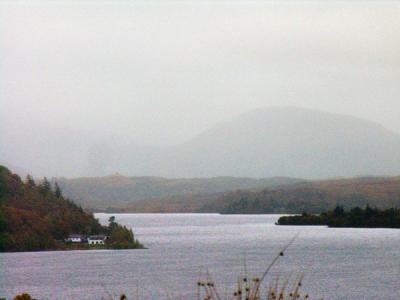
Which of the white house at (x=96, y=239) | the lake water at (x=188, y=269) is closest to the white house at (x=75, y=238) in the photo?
the white house at (x=96, y=239)

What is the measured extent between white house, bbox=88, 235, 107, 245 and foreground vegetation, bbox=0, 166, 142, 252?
893mm

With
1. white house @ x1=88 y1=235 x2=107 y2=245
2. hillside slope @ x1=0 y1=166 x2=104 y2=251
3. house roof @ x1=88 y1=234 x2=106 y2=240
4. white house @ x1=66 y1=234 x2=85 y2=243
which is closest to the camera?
hillside slope @ x1=0 y1=166 x2=104 y2=251

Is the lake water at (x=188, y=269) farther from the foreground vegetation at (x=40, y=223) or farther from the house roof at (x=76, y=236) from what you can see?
the house roof at (x=76, y=236)

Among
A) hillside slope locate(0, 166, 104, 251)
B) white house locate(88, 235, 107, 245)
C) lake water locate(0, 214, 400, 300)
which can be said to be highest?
hillside slope locate(0, 166, 104, 251)

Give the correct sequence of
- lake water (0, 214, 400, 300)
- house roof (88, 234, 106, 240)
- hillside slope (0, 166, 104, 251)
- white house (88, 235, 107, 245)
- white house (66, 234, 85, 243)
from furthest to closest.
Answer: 1. house roof (88, 234, 106, 240)
2. white house (66, 234, 85, 243)
3. white house (88, 235, 107, 245)
4. hillside slope (0, 166, 104, 251)
5. lake water (0, 214, 400, 300)

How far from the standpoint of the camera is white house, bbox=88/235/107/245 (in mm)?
137875

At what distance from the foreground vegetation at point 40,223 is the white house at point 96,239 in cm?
89

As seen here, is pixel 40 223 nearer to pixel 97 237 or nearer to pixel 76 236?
pixel 76 236

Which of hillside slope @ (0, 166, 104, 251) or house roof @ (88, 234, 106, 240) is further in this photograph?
house roof @ (88, 234, 106, 240)

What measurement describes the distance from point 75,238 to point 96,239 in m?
3.84

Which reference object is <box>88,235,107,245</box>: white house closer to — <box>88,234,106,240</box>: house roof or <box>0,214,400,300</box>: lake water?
<box>88,234,106,240</box>: house roof

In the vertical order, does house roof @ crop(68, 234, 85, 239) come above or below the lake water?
above

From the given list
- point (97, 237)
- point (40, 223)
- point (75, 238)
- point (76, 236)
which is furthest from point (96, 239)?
point (40, 223)

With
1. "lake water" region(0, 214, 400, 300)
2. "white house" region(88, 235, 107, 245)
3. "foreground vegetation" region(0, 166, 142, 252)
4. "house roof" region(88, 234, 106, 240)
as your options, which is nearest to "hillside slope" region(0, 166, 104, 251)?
"foreground vegetation" region(0, 166, 142, 252)
